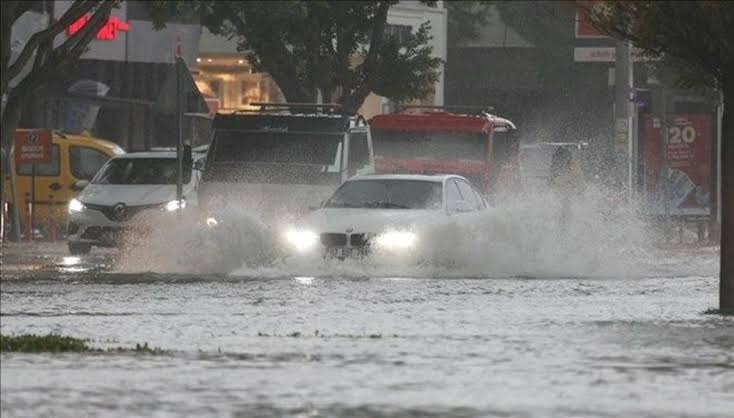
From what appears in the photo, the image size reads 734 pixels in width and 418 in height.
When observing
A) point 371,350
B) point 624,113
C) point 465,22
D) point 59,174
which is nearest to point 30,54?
point 59,174

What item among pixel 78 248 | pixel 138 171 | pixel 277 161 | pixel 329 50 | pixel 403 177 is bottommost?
pixel 78 248

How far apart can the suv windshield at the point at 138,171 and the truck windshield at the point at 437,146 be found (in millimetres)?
5723

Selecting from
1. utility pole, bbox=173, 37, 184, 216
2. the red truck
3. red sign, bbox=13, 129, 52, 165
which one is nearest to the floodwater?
utility pole, bbox=173, 37, 184, 216

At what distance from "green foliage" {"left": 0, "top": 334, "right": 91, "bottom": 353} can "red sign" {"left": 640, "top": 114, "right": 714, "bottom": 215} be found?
3066cm

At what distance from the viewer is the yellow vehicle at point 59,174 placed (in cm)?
4509

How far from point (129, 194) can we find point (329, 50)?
14.4 metres

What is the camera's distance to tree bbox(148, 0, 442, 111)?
5078 cm

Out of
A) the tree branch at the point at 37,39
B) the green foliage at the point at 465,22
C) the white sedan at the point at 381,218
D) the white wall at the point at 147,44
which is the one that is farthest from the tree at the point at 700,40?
the green foliage at the point at 465,22

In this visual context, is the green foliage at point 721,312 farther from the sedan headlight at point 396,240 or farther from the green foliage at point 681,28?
the sedan headlight at point 396,240

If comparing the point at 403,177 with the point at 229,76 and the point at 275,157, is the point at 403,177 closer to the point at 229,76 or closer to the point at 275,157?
the point at 275,157

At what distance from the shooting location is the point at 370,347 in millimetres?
18438

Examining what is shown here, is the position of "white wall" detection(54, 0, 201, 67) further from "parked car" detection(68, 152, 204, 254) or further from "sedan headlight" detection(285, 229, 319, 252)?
"sedan headlight" detection(285, 229, 319, 252)

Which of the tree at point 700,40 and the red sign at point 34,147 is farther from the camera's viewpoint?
the red sign at point 34,147

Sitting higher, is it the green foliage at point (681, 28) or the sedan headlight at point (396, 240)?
the green foliage at point (681, 28)
